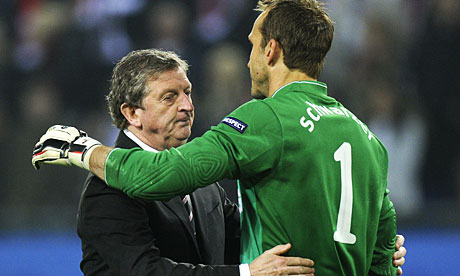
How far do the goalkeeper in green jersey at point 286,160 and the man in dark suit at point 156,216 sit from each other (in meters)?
0.14

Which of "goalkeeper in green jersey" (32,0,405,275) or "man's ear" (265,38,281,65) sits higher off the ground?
"man's ear" (265,38,281,65)

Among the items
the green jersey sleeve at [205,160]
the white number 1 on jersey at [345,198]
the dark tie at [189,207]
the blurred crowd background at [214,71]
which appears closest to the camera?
the green jersey sleeve at [205,160]

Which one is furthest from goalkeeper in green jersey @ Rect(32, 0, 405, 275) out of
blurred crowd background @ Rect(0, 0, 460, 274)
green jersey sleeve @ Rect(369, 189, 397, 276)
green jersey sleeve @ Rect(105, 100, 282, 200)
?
blurred crowd background @ Rect(0, 0, 460, 274)

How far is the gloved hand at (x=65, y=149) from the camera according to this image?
2.63 m

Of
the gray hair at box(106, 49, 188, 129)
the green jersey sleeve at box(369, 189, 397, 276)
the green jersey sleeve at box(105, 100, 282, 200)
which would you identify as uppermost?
the gray hair at box(106, 49, 188, 129)

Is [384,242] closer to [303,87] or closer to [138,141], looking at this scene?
[303,87]

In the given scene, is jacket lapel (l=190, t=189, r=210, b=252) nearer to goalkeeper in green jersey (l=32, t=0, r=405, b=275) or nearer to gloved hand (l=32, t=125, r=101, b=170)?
goalkeeper in green jersey (l=32, t=0, r=405, b=275)

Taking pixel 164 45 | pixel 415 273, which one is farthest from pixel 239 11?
pixel 415 273

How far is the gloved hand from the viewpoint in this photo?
263cm

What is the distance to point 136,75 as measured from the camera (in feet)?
10.1

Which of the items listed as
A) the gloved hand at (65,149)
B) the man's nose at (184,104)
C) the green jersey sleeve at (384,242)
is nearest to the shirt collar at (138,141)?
the man's nose at (184,104)

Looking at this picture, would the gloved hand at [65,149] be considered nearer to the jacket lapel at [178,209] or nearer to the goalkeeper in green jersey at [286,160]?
the goalkeeper in green jersey at [286,160]

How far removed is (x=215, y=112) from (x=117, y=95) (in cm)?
394

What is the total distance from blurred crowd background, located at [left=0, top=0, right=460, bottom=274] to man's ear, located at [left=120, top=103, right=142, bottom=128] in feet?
12.3
